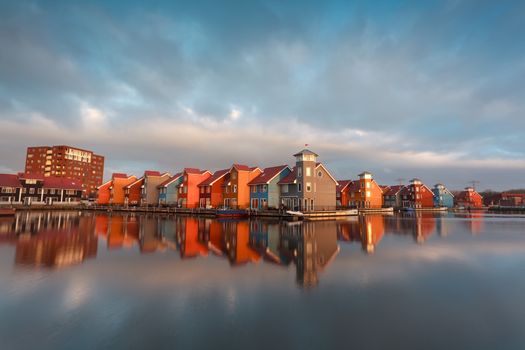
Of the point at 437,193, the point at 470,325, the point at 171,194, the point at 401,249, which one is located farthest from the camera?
the point at 437,193

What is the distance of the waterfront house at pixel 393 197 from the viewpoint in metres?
94.8

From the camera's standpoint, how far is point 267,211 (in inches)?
1822

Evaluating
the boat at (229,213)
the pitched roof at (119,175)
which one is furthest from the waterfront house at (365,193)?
the pitched roof at (119,175)

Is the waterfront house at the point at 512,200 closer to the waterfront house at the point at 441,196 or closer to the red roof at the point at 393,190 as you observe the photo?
the waterfront house at the point at 441,196

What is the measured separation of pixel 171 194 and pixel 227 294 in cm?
6039

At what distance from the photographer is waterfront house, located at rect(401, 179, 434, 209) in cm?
9128

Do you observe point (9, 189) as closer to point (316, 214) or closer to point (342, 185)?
point (316, 214)

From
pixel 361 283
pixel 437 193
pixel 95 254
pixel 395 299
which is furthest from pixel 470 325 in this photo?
pixel 437 193

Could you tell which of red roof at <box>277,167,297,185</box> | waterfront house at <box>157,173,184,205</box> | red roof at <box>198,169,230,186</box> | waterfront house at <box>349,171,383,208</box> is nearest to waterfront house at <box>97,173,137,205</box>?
waterfront house at <box>157,173,184,205</box>

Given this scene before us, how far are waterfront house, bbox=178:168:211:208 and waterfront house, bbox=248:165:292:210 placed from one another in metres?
14.0

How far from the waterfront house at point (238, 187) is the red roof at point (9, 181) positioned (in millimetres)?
53897

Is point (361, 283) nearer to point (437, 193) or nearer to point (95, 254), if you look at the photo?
point (95, 254)

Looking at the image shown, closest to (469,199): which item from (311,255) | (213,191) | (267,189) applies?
(267,189)

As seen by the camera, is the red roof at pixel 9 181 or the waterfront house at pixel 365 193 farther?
the waterfront house at pixel 365 193
